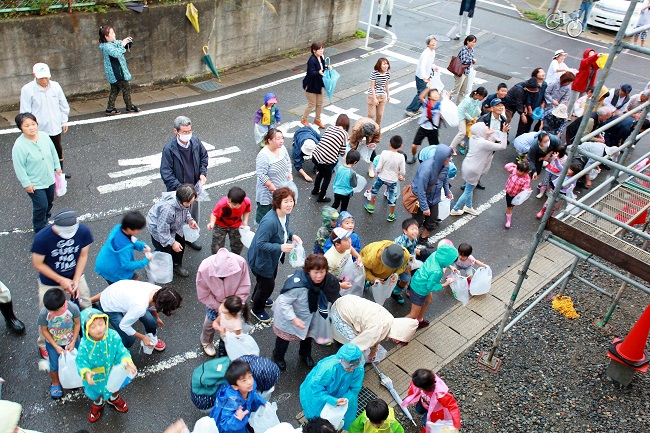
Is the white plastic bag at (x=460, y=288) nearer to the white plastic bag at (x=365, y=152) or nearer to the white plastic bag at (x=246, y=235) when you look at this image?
the white plastic bag at (x=246, y=235)

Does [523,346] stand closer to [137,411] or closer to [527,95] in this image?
[137,411]

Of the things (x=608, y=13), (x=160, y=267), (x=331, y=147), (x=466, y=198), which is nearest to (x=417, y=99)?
(x=466, y=198)

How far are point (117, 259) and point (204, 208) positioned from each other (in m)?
2.75

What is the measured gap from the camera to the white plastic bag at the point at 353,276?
6594 millimetres

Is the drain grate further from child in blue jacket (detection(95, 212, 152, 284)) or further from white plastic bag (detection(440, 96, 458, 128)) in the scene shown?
white plastic bag (detection(440, 96, 458, 128))

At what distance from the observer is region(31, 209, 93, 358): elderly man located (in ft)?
18.1

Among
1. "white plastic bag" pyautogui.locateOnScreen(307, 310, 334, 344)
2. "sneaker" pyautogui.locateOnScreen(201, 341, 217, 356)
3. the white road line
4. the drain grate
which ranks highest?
"white plastic bag" pyautogui.locateOnScreen(307, 310, 334, 344)

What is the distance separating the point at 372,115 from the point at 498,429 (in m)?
7.08

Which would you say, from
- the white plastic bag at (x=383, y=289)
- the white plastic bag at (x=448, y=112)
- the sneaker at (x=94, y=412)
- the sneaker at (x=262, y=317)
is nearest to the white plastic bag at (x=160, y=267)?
the sneaker at (x=262, y=317)

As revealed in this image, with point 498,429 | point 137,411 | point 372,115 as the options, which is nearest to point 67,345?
point 137,411

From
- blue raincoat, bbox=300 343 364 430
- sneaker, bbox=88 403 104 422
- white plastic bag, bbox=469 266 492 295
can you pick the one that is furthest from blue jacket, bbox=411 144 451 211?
sneaker, bbox=88 403 104 422

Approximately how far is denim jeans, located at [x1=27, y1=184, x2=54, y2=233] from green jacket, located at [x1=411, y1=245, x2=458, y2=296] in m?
4.62

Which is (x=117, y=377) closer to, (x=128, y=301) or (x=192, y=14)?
(x=128, y=301)

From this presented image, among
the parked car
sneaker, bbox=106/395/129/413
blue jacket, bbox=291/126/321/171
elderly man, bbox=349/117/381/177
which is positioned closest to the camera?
sneaker, bbox=106/395/129/413
